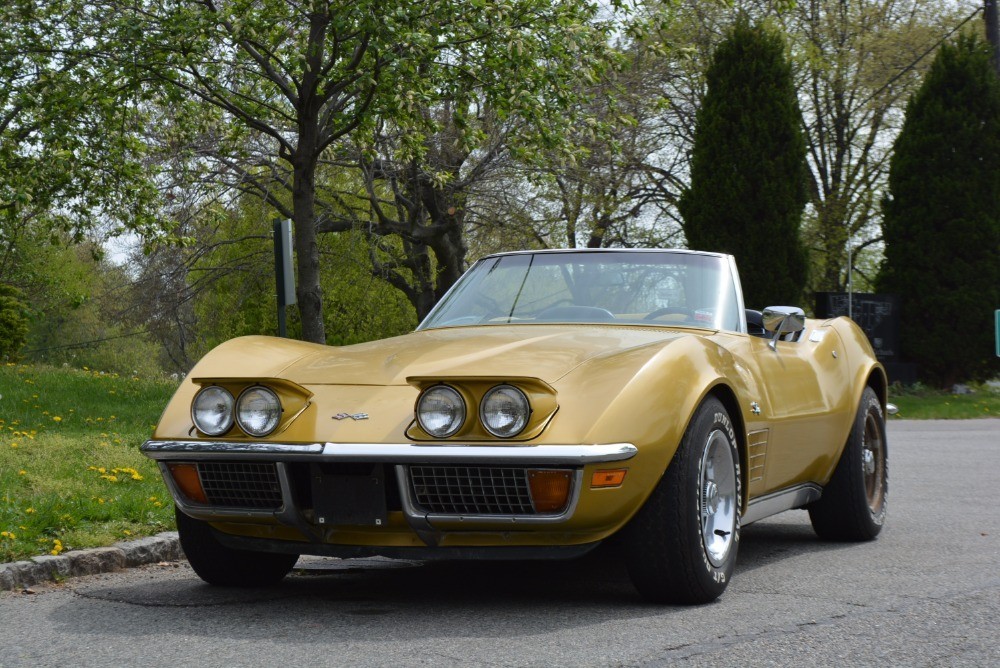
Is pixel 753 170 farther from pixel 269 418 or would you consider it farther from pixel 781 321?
pixel 269 418

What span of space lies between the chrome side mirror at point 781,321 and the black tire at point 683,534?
3.88 feet

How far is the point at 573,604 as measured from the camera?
4.75 metres

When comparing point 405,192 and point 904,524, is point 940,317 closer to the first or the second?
point 405,192

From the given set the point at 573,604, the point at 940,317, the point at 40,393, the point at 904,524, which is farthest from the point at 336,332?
the point at 573,604

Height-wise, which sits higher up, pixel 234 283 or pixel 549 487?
pixel 234 283

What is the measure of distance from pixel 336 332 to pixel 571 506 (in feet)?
106

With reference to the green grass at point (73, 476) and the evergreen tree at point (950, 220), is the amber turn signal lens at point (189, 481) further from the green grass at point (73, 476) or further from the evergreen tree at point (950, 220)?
the evergreen tree at point (950, 220)

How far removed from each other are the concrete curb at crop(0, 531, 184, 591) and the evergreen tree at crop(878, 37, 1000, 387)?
18.7 m

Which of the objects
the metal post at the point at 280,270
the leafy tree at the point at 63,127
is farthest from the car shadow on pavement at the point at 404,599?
the leafy tree at the point at 63,127

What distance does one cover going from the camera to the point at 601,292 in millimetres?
5863

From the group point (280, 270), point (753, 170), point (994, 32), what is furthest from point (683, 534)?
point (994, 32)

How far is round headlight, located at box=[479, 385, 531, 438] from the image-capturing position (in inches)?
168

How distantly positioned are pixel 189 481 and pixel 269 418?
48 cm

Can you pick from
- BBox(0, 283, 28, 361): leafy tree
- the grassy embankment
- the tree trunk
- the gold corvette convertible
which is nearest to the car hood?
the gold corvette convertible
